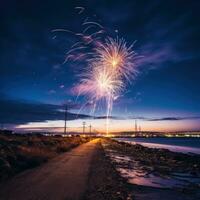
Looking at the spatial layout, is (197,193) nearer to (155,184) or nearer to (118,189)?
(155,184)

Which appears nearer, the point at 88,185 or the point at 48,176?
the point at 88,185

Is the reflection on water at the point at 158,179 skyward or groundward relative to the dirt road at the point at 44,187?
groundward

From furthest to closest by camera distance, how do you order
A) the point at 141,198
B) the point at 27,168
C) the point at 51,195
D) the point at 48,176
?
the point at 27,168 < the point at 48,176 < the point at 141,198 < the point at 51,195

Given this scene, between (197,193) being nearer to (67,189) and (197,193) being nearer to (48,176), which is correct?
(67,189)

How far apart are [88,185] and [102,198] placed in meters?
2.94

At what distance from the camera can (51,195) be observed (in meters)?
12.4

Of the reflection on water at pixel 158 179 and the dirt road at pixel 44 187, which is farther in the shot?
the reflection on water at pixel 158 179

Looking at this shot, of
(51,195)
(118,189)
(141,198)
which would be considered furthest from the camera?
(118,189)

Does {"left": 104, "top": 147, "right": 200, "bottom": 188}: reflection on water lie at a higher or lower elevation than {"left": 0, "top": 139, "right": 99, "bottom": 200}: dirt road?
lower

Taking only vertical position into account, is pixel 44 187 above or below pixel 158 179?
above

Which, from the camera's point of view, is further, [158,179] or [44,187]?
[158,179]

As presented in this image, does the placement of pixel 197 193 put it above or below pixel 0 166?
below

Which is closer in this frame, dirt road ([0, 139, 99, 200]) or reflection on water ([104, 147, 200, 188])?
dirt road ([0, 139, 99, 200])

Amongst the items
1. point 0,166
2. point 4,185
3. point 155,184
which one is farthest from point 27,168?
point 155,184
